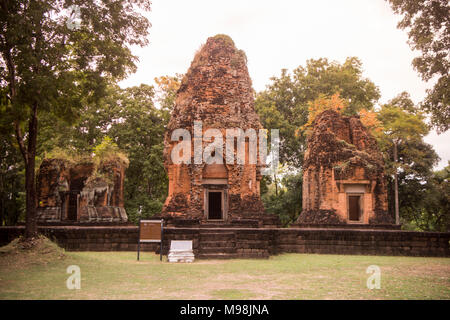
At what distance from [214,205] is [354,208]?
719 cm

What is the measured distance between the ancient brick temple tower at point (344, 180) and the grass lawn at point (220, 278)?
7.13 meters

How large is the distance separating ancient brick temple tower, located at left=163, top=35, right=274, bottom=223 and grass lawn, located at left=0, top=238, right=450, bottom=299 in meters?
5.07

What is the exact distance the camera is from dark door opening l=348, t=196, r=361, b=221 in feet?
59.8

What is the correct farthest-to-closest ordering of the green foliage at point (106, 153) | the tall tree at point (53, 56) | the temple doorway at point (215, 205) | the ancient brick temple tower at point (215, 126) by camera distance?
the green foliage at point (106, 153) < the temple doorway at point (215, 205) < the ancient brick temple tower at point (215, 126) < the tall tree at point (53, 56)

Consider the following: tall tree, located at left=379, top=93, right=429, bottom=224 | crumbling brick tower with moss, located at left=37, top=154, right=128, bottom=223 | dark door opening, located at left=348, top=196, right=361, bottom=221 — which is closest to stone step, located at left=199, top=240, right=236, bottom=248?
crumbling brick tower with moss, located at left=37, top=154, right=128, bottom=223

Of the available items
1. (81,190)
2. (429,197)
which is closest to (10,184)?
(81,190)

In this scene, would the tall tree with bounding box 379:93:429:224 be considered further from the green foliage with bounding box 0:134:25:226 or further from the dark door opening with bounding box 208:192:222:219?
the green foliage with bounding box 0:134:25:226

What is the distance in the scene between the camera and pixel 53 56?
31.4ft

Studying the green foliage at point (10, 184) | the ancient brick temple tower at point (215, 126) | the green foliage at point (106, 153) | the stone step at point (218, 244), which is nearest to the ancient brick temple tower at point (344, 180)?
the ancient brick temple tower at point (215, 126)

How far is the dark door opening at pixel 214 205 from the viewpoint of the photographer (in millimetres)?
16406

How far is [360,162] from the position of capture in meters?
17.8

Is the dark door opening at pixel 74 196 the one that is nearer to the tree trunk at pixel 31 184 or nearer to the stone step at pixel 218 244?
the tree trunk at pixel 31 184

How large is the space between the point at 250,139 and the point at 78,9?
341 inches
